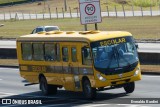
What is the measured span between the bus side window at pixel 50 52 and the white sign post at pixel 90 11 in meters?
7.05

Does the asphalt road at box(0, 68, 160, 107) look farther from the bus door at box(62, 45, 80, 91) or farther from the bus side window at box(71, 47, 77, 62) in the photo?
the bus side window at box(71, 47, 77, 62)

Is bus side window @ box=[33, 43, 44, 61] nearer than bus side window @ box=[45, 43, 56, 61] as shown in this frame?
No

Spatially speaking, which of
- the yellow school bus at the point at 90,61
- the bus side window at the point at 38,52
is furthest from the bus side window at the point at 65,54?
the bus side window at the point at 38,52

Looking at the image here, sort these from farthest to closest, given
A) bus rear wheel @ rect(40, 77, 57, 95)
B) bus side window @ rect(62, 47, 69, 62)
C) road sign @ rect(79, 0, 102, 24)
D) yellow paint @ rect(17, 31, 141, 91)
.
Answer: road sign @ rect(79, 0, 102, 24) < bus rear wheel @ rect(40, 77, 57, 95) < bus side window @ rect(62, 47, 69, 62) < yellow paint @ rect(17, 31, 141, 91)

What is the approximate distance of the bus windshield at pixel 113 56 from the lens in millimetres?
21922

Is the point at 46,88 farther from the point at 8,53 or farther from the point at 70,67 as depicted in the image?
the point at 8,53

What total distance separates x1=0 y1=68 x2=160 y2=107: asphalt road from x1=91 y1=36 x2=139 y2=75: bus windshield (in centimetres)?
98

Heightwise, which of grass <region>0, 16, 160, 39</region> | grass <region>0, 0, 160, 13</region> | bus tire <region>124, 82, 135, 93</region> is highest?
bus tire <region>124, 82, 135, 93</region>

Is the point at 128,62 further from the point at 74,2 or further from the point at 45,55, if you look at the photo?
the point at 74,2

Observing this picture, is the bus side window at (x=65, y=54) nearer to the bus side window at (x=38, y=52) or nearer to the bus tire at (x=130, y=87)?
the bus side window at (x=38, y=52)

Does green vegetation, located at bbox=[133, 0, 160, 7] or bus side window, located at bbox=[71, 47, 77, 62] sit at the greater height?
bus side window, located at bbox=[71, 47, 77, 62]

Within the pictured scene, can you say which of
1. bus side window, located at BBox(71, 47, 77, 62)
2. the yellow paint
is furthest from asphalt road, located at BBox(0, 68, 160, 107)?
bus side window, located at BBox(71, 47, 77, 62)

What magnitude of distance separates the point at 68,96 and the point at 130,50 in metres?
3.16

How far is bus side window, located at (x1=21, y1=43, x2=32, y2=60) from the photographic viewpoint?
87.6 ft
